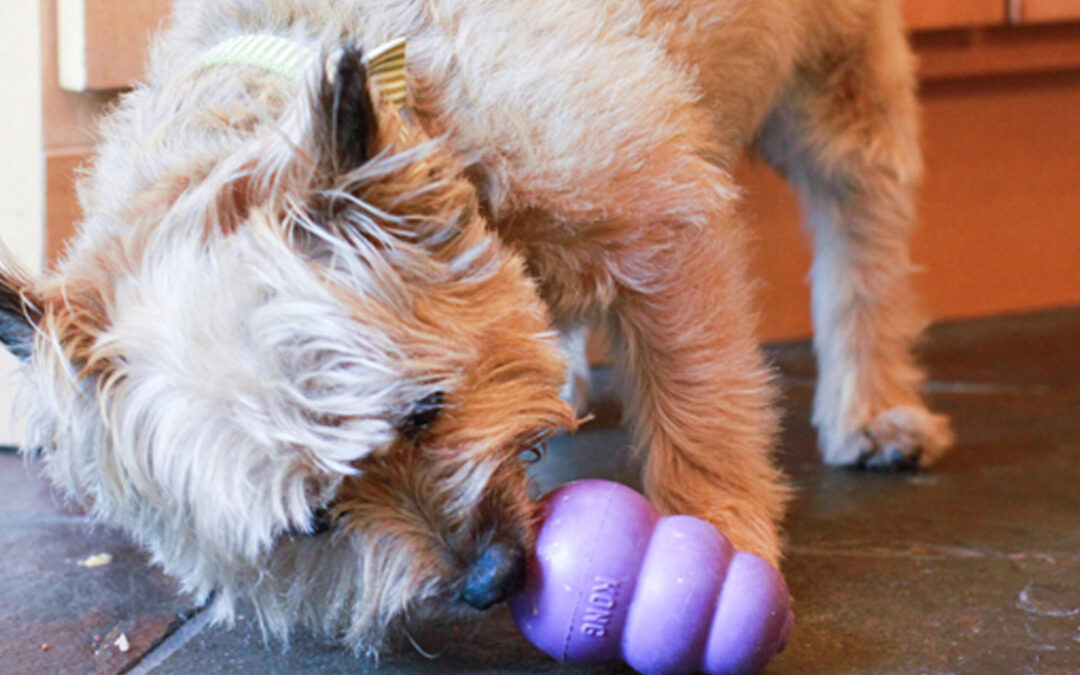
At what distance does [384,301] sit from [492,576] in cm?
33

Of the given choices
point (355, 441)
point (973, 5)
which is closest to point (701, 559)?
point (355, 441)

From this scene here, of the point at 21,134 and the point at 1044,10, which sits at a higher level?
the point at 1044,10

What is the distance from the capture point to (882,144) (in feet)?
8.39

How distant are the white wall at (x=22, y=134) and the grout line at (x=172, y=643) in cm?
83

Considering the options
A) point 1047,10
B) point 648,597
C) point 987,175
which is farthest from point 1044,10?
point 648,597

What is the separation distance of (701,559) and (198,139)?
0.78 meters

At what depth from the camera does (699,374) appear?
178 cm

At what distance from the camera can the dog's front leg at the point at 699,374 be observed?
1.73 meters

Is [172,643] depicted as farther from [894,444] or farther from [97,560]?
[894,444]

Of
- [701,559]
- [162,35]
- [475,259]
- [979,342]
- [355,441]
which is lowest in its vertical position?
[979,342]

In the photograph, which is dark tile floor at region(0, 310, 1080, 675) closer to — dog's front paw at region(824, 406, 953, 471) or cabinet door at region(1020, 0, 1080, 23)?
dog's front paw at region(824, 406, 953, 471)

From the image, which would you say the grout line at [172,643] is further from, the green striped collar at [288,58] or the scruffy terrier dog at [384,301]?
the green striped collar at [288,58]

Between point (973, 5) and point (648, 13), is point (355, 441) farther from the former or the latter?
point (973, 5)

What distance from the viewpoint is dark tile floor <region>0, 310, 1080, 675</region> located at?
5.10 feet
